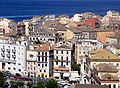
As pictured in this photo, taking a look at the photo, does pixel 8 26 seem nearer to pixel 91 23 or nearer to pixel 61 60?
pixel 91 23

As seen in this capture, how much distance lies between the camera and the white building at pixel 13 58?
47812 mm

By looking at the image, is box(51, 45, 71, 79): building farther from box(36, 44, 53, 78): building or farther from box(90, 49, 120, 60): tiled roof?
Answer: box(90, 49, 120, 60): tiled roof

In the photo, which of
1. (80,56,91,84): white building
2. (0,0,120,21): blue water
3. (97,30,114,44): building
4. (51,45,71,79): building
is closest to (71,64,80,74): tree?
(51,45,71,79): building

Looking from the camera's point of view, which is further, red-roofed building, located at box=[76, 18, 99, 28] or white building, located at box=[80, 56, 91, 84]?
red-roofed building, located at box=[76, 18, 99, 28]

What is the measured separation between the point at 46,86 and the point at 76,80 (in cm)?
437

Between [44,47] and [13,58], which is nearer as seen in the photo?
[44,47]

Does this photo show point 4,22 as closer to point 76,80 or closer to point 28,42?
point 28,42

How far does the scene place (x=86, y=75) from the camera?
38.4m

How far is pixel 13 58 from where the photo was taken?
1912 inches

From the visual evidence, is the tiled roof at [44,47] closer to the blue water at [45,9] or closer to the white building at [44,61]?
the white building at [44,61]

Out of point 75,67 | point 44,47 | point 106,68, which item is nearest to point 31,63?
point 44,47

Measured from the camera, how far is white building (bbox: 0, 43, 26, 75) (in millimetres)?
47812

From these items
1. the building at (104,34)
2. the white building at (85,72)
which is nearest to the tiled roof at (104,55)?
the white building at (85,72)

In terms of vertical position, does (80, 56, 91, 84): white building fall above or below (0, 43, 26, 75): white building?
below
